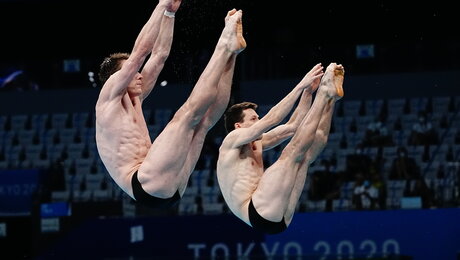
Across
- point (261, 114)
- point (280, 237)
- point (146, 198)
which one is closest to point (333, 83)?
point (146, 198)

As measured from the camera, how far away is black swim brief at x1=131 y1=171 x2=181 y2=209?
6.52 m

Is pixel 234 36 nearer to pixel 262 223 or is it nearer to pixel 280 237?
pixel 262 223

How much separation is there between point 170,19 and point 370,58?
38.2ft

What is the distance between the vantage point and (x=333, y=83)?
677 centimetres

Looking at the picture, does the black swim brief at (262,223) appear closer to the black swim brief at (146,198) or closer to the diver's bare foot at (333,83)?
the black swim brief at (146,198)

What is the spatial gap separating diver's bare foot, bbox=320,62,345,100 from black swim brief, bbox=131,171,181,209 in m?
1.46

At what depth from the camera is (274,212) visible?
22.5 feet

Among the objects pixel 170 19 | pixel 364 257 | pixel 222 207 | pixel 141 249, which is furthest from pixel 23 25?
pixel 170 19

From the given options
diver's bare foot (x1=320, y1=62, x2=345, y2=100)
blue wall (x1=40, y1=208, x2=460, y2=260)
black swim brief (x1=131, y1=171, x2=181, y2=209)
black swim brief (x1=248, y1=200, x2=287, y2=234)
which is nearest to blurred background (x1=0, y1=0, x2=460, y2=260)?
blue wall (x1=40, y1=208, x2=460, y2=260)

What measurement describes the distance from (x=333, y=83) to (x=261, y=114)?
9.87 meters

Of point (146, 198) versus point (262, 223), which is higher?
point (146, 198)

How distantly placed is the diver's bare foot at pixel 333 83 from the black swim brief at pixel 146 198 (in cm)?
146

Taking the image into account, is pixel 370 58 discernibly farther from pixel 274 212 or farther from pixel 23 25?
pixel 274 212

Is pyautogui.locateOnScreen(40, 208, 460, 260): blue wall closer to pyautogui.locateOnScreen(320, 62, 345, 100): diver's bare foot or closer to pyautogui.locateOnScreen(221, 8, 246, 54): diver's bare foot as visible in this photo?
pyautogui.locateOnScreen(320, 62, 345, 100): diver's bare foot
